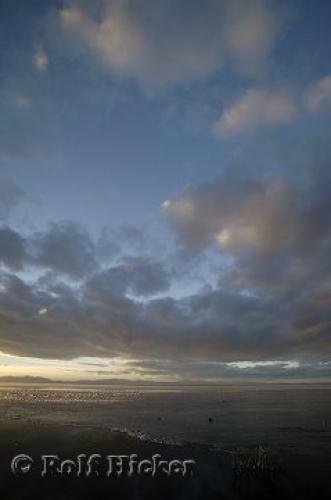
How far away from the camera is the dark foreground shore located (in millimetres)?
33344

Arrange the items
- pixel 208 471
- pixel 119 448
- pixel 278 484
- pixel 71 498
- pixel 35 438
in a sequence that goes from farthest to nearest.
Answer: pixel 35 438 → pixel 119 448 → pixel 208 471 → pixel 278 484 → pixel 71 498

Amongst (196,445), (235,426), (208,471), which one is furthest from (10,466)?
(235,426)

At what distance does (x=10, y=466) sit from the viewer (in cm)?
4119

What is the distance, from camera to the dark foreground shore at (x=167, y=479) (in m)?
33.3

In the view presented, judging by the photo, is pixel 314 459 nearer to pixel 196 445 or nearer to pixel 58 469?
pixel 196 445

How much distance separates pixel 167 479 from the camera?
38031 millimetres

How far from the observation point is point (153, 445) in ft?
174

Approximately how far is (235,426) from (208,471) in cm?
3705

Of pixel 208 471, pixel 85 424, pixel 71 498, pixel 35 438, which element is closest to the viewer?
pixel 71 498

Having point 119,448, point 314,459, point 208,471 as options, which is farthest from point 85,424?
point 314,459

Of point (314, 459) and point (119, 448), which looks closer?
point (314, 459)

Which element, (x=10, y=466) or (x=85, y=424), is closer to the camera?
(x=10, y=466)

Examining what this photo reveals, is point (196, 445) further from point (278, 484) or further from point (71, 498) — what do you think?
point (71, 498)

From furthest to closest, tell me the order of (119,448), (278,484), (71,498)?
(119,448) < (278,484) < (71,498)
